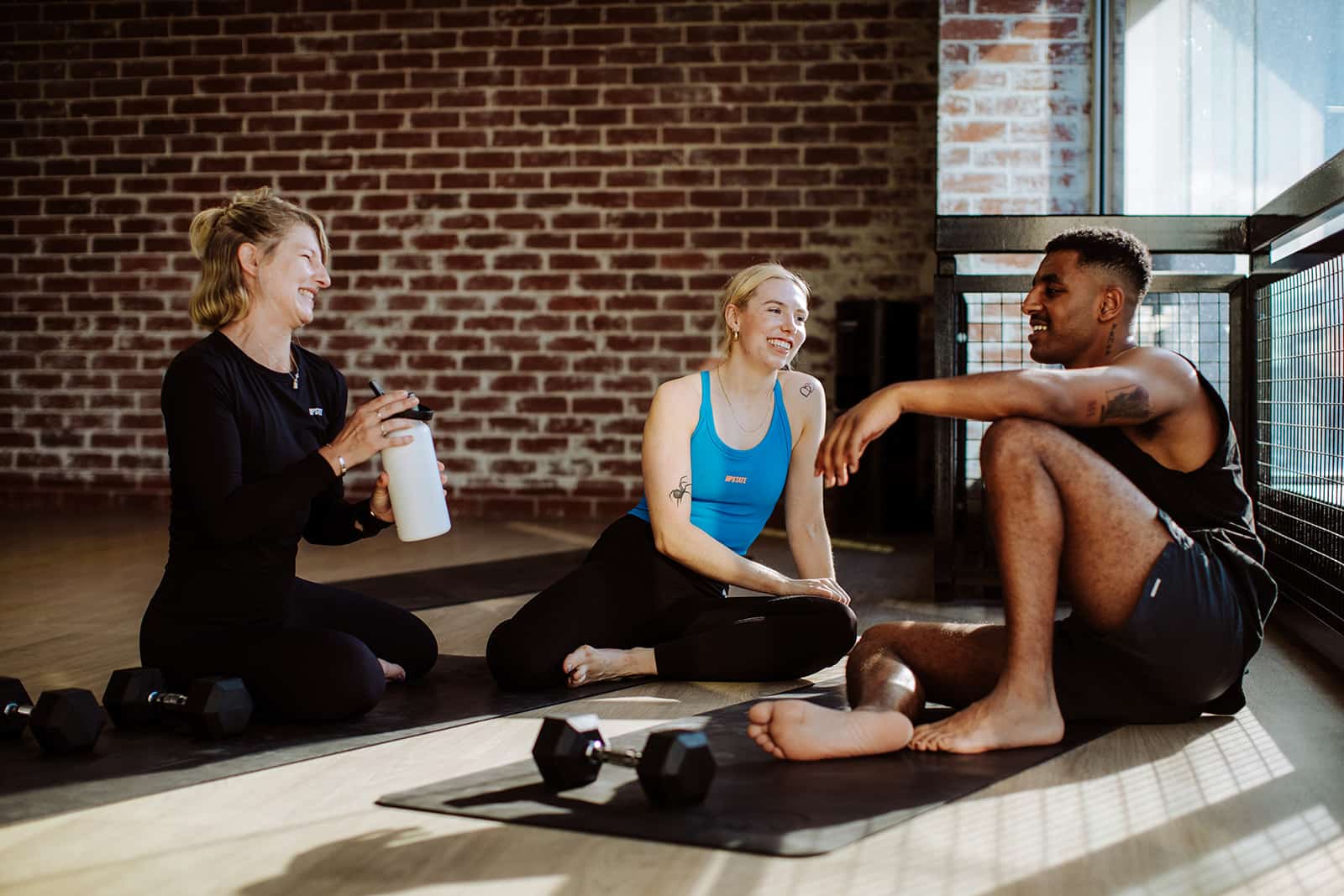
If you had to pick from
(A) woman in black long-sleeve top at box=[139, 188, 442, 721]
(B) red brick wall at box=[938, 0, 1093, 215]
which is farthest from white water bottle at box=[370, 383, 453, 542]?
(B) red brick wall at box=[938, 0, 1093, 215]

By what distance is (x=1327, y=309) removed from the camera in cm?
279

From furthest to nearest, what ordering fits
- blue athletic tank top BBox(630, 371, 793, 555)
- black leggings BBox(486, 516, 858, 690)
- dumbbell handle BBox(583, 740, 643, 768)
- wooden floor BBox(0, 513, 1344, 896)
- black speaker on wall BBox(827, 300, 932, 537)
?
black speaker on wall BBox(827, 300, 932, 537), blue athletic tank top BBox(630, 371, 793, 555), black leggings BBox(486, 516, 858, 690), dumbbell handle BBox(583, 740, 643, 768), wooden floor BBox(0, 513, 1344, 896)

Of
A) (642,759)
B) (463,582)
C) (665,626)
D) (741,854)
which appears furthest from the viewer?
(463,582)

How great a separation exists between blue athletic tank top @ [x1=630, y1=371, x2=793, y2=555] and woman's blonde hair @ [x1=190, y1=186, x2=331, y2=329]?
2.72 feet

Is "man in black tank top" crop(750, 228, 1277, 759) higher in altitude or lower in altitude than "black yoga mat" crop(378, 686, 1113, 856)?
higher

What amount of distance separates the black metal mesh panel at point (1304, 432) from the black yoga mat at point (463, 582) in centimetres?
201

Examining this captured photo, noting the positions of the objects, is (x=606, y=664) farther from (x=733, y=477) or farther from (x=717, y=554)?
(x=733, y=477)

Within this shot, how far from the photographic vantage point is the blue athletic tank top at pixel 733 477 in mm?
2646

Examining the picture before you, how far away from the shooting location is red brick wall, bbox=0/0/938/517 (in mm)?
5922

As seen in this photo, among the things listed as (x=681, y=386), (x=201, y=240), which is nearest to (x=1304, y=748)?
(x=681, y=386)

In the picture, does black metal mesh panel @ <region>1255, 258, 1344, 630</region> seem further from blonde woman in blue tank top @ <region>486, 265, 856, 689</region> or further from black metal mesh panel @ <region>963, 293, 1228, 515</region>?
blonde woman in blue tank top @ <region>486, 265, 856, 689</region>

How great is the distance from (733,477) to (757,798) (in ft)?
3.38

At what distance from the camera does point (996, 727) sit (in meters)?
1.95

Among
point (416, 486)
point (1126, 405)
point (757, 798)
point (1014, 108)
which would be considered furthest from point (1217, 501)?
point (1014, 108)
